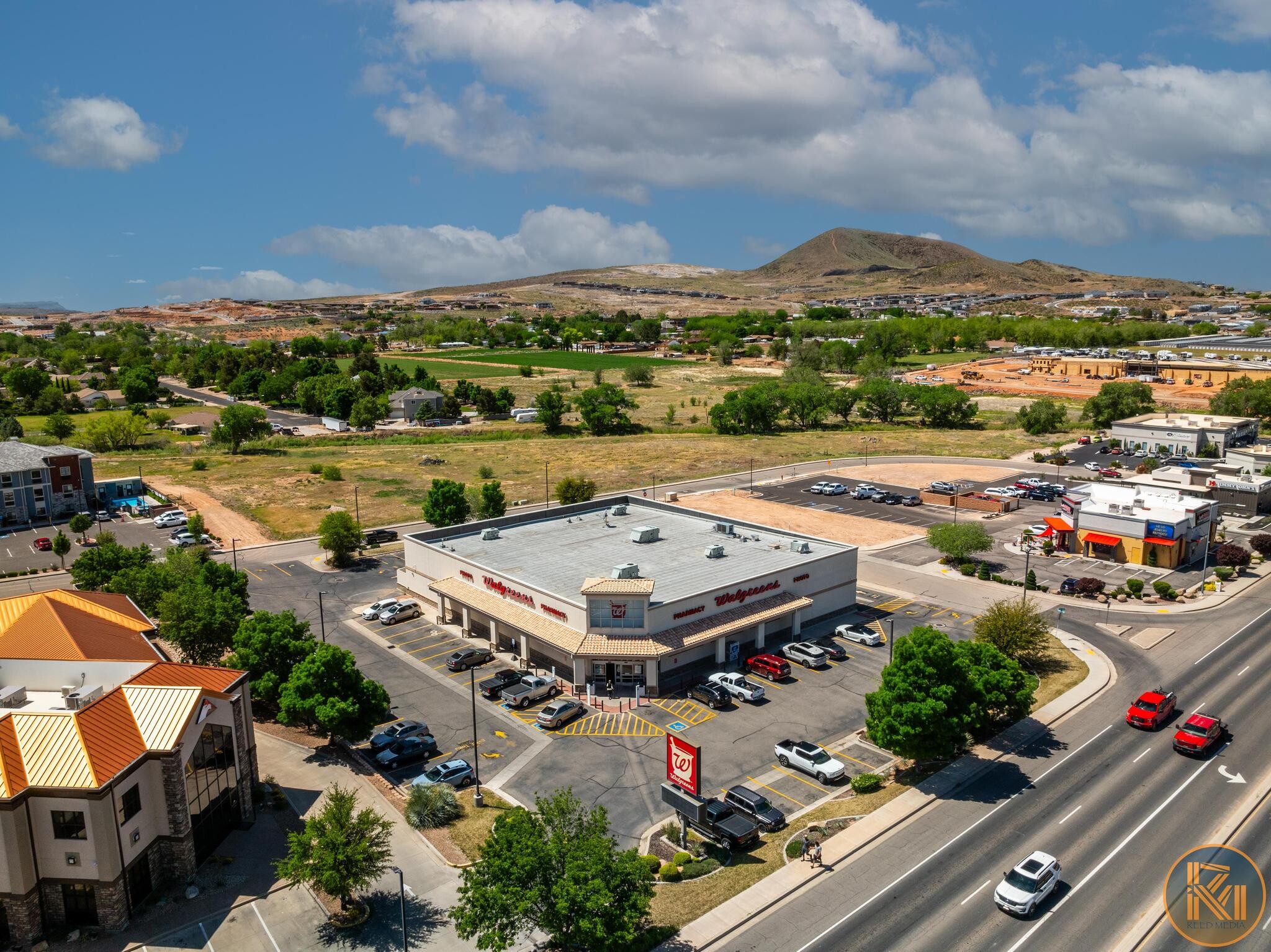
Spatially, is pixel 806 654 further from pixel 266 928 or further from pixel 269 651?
pixel 266 928

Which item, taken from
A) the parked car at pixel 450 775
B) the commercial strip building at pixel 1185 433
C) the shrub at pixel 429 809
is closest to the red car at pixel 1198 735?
the parked car at pixel 450 775

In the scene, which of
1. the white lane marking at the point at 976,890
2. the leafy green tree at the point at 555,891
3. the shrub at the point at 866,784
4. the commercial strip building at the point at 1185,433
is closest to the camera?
the leafy green tree at the point at 555,891

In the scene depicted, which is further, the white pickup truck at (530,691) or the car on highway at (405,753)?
Answer: the white pickup truck at (530,691)

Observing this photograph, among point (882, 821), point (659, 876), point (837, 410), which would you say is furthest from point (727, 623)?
point (837, 410)

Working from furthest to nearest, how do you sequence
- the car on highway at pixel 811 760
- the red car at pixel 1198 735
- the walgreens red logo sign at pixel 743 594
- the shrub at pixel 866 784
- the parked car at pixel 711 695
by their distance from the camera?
the walgreens red logo sign at pixel 743 594, the parked car at pixel 711 695, the red car at pixel 1198 735, the car on highway at pixel 811 760, the shrub at pixel 866 784

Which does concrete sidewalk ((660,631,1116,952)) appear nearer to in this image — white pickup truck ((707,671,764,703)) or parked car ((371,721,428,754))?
white pickup truck ((707,671,764,703))

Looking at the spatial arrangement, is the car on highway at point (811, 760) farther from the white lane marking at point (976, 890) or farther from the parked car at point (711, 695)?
the white lane marking at point (976, 890)
